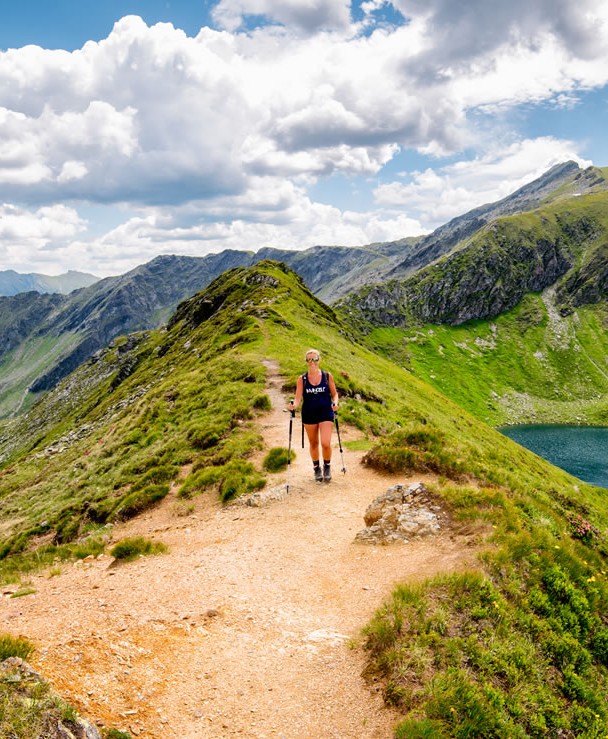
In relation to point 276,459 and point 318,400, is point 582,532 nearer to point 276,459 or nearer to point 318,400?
point 318,400

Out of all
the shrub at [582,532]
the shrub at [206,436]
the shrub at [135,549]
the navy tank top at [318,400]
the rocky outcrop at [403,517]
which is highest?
the navy tank top at [318,400]

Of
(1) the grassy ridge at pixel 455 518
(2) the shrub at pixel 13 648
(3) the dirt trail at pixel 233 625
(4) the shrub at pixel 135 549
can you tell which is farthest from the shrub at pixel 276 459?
(2) the shrub at pixel 13 648

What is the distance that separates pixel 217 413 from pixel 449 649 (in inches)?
918

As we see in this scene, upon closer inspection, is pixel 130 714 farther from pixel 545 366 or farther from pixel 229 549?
pixel 545 366

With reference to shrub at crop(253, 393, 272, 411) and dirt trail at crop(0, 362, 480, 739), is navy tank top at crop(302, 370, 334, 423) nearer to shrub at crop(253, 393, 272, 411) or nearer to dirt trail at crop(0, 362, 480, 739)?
dirt trail at crop(0, 362, 480, 739)

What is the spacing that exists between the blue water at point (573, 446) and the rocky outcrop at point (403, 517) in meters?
104

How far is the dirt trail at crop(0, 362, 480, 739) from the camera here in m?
7.29

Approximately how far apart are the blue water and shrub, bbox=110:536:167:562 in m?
108

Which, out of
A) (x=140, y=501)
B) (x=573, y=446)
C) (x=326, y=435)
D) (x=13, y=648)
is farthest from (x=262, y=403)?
(x=573, y=446)

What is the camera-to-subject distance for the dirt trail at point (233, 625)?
23.9 feet

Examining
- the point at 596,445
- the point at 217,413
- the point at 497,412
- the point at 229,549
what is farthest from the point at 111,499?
the point at 497,412

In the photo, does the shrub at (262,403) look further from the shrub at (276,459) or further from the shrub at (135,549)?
the shrub at (135,549)

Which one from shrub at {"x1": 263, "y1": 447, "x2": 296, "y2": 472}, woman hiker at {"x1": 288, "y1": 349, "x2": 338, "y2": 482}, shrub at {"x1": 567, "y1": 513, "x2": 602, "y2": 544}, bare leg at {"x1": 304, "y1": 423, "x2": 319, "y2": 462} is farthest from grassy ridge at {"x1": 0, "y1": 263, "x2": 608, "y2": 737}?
woman hiker at {"x1": 288, "y1": 349, "x2": 338, "y2": 482}

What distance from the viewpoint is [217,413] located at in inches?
1163
